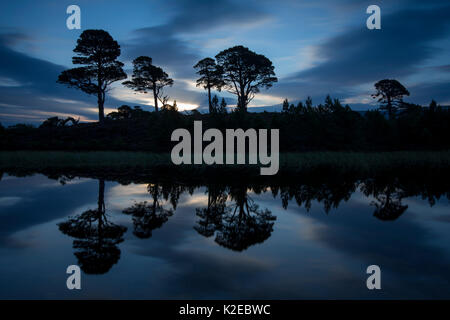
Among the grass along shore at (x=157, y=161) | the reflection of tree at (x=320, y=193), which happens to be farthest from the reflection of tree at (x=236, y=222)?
the grass along shore at (x=157, y=161)

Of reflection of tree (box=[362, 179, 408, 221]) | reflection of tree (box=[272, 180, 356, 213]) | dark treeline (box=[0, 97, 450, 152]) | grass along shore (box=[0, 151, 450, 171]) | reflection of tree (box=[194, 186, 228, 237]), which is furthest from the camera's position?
dark treeline (box=[0, 97, 450, 152])

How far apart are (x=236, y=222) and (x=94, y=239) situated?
374 centimetres

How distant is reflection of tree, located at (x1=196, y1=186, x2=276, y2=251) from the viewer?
6.82m

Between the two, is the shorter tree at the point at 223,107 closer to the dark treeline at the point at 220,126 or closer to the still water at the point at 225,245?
the dark treeline at the point at 220,126

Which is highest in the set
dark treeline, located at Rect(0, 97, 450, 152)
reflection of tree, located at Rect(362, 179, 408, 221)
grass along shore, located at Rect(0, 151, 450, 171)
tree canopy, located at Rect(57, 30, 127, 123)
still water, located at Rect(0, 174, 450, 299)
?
tree canopy, located at Rect(57, 30, 127, 123)

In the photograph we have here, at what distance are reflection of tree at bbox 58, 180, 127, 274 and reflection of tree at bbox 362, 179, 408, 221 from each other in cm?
765

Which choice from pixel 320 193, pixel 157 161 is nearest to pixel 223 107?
pixel 157 161

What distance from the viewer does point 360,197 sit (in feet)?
38.1

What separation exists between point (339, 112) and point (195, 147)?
18581 mm

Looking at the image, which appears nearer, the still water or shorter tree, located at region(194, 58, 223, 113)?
the still water

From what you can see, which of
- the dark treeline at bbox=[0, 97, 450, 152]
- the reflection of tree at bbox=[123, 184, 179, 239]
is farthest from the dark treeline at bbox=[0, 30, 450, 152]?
the reflection of tree at bbox=[123, 184, 179, 239]

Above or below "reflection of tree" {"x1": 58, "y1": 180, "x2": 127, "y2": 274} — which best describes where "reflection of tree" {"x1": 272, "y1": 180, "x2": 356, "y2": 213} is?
above

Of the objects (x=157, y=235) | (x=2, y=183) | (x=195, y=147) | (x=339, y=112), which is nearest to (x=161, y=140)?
(x=195, y=147)

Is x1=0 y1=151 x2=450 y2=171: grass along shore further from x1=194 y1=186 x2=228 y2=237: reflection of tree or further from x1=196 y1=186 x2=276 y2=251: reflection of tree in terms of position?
x1=196 y1=186 x2=276 y2=251: reflection of tree
